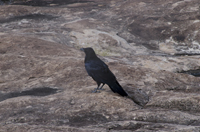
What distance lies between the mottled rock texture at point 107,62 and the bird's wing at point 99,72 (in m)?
0.41

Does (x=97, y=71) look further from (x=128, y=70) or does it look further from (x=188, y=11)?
(x=188, y=11)

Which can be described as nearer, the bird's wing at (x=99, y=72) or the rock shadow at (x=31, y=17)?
the bird's wing at (x=99, y=72)

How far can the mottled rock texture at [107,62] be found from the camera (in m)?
4.55

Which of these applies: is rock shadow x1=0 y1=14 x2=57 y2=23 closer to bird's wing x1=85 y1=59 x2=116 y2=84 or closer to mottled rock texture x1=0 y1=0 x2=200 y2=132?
mottled rock texture x1=0 y1=0 x2=200 y2=132

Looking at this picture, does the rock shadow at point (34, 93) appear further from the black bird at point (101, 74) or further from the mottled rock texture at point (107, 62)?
the black bird at point (101, 74)

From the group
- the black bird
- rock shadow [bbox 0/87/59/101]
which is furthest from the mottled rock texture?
the black bird

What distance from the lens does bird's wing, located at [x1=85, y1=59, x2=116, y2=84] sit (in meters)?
5.39

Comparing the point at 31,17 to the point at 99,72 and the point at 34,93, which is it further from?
the point at 99,72

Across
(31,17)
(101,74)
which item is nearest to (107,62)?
(101,74)

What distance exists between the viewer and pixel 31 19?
17.7 metres

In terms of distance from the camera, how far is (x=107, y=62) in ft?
30.8

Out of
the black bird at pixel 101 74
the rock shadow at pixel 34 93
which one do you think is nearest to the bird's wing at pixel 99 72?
the black bird at pixel 101 74

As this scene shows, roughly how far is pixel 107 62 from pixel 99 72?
3.87 meters

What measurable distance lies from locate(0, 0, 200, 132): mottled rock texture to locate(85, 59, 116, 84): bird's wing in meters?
0.41
